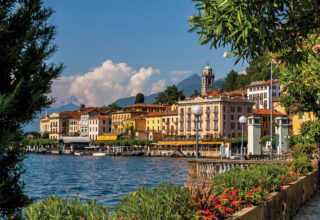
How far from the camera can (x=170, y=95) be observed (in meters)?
167

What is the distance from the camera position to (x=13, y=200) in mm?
3971

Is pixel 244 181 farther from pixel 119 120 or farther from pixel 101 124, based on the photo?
pixel 101 124

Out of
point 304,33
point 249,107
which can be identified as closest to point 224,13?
point 304,33

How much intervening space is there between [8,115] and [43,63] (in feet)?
2.11

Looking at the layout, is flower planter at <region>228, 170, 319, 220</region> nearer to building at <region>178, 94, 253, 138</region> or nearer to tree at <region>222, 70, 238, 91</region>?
building at <region>178, 94, 253, 138</region>

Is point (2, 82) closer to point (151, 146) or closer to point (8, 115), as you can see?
point (8, 115)

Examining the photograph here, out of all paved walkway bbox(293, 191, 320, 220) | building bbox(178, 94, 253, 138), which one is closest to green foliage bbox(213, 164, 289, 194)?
paved walkway bbox(293, 191, 320, 220)

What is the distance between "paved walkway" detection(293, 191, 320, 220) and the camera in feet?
37.6

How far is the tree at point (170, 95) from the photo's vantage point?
164 metres

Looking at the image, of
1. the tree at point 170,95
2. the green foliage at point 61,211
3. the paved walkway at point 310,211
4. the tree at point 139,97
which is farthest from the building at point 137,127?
the green foliage at point 61,211

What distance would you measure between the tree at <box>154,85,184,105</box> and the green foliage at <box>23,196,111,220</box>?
6215 inches

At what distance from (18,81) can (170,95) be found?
535 ft

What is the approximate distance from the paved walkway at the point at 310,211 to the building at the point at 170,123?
4318 inches

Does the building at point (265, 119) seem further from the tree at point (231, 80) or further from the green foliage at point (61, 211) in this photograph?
the green foliage at point (61, 211)
